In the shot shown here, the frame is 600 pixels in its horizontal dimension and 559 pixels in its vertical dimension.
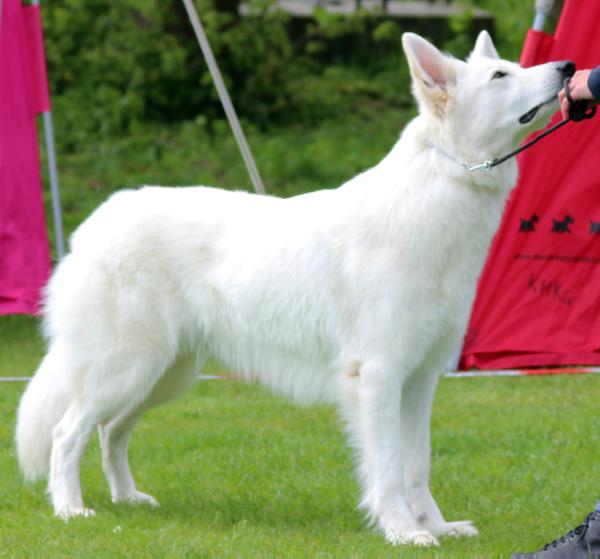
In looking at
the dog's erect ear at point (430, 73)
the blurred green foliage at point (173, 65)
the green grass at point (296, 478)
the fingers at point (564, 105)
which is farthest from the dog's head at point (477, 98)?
the blurred green foliage at point (173, 65)

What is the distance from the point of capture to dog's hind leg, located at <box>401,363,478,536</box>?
445 centimetres

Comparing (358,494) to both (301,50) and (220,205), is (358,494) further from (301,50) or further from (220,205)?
(301,50)

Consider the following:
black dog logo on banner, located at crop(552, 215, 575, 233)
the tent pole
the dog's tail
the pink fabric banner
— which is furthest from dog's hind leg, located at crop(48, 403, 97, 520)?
the tent pole

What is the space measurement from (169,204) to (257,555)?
1.56 meters

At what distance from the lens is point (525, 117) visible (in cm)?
418

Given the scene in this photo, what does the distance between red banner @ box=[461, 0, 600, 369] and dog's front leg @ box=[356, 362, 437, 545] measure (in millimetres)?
3056

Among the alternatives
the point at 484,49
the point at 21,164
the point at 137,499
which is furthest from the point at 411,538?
the point at 21,164

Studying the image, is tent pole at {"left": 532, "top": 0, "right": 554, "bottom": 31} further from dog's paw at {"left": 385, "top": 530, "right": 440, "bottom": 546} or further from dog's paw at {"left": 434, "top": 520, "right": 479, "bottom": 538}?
dog's paw at {"left": 385, "top": 530, "right": 440, "bottom": 546}

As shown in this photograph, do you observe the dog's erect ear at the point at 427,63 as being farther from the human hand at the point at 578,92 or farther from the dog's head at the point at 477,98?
the human hand at the point at 578,92

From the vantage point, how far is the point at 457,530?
442 cm

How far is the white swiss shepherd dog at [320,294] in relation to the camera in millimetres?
4250

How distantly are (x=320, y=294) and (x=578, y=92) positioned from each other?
→ 49.8 inches

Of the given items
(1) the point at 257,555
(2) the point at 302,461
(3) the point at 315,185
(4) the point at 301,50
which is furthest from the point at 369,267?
(4) the point at 301,50

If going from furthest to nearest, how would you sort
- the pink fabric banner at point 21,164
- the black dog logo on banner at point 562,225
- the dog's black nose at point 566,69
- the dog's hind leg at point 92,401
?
1. the pink fabric banner at point 21,164
2. the black dog logo on banner at point 562,225
3. the dog's hind leg at point 92,401
4. the dog's black nose at point 566,69
